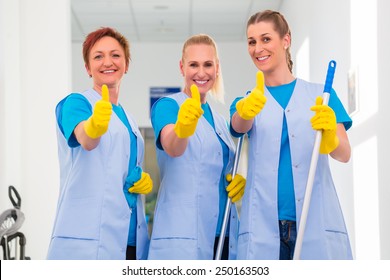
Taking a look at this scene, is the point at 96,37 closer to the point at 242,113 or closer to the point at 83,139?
the point at 83,139

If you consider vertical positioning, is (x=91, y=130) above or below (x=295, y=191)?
above

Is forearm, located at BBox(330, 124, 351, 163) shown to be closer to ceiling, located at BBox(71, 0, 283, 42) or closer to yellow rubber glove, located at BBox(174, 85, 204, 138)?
yellow rubber glove, located at BBox(174, 85, 204, 138)

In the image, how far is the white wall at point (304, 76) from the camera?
3777mm

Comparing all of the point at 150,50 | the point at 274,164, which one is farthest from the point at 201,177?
the point at 150,50

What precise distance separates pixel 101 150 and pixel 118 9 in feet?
18.7

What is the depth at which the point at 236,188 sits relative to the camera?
256 cm

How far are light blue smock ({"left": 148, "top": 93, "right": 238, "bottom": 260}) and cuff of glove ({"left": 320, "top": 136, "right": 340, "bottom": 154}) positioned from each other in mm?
447

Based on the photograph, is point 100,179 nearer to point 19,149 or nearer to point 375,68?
point 375,68

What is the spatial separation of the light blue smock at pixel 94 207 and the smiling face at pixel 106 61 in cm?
23

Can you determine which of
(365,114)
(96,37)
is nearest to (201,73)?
(96,37)

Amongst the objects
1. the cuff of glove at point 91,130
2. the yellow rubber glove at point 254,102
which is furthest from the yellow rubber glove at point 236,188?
the cuff of glove at point 91,130

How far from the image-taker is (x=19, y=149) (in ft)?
18.6

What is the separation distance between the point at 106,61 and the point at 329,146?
90cm

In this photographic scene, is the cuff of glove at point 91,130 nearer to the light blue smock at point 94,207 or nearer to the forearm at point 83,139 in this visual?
the forearm at point 83,139
